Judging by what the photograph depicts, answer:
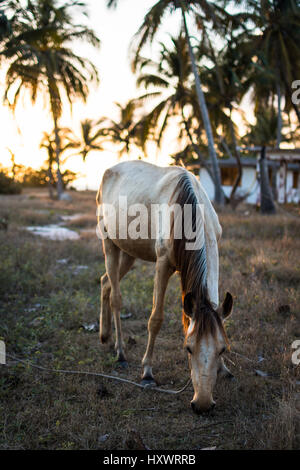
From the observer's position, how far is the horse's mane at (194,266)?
2414 millimetres

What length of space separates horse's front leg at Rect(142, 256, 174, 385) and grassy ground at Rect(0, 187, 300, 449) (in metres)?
0.15

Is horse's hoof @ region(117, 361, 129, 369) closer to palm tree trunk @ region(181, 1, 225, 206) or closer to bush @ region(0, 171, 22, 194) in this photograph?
palm tree trunk @ region(181, 1, 225, 206)

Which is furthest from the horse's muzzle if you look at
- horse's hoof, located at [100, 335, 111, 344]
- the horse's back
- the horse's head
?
horse's hoof, located at [100, 335, 111, 344]

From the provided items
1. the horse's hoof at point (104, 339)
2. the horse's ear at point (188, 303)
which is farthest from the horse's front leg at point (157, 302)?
the horse's hoof at point (104, 339)

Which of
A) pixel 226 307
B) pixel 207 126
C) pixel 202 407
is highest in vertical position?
pixel 207 126

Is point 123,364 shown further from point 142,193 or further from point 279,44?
point 279,44

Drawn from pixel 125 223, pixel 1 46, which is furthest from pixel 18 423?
pixel 1 46

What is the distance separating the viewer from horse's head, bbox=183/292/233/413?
2.33m

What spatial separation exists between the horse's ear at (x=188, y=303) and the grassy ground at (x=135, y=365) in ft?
2.79

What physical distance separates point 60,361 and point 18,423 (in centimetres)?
97

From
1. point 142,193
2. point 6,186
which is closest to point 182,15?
point 142,193

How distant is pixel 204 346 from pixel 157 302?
3.12 ft

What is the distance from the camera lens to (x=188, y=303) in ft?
8.10

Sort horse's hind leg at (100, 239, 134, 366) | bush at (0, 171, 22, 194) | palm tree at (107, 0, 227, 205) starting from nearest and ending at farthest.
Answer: horse's hind leg at (100, 239, 134, 366)
palm tree at (107, 0, 227, 205)
bush at (0, 171, 22, 194)
